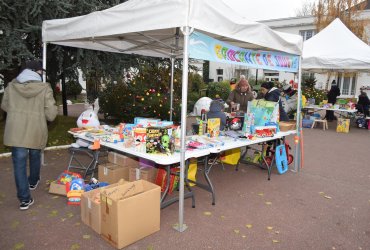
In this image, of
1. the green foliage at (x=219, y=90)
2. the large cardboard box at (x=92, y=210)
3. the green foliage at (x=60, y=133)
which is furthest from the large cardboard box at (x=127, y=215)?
the green foliage at (x=219, y=90)

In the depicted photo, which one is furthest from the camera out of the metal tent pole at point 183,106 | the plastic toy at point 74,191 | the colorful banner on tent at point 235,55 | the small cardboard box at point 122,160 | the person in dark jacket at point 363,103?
the person in dark jacket at point 363,103

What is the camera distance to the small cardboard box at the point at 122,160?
4578mm

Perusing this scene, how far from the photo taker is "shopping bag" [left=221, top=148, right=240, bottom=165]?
5961 millimetres

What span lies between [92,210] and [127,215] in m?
0.57

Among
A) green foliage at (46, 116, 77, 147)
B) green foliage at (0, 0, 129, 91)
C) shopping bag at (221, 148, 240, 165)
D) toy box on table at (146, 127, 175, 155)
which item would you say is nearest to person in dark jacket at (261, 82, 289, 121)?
shopping bag at (221, 148, 240, 165)

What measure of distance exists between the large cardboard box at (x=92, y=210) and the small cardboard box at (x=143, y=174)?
79 cm

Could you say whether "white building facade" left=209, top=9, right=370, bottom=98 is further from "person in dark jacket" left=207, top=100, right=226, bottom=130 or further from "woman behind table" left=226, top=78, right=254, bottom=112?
"person in dark jacket" left=207, top=100, right=226, bottom=130

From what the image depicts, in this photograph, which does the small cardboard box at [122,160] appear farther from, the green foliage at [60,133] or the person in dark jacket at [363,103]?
the person in dark jacket at [363,103]

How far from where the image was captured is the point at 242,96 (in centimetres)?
718

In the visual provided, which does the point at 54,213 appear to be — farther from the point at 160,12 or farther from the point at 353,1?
the point at 353,1

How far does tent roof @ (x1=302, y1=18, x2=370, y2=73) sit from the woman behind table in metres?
4.57

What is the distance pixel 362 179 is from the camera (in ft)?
18.3

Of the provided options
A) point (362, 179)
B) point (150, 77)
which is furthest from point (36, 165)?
point (150, 77)

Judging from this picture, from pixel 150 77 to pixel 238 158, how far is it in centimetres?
510
